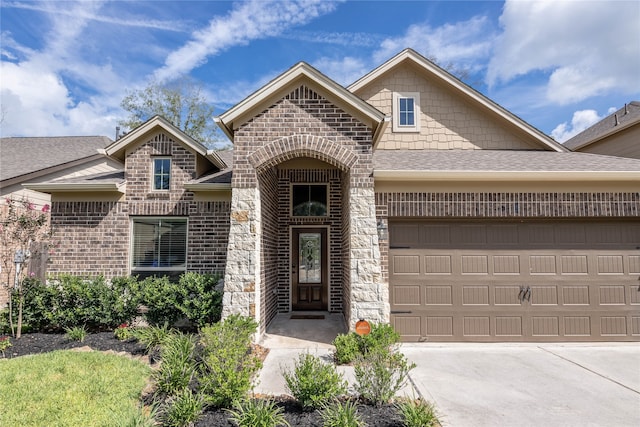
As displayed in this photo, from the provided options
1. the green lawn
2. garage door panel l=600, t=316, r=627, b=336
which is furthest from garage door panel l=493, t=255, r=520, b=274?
the green lawn

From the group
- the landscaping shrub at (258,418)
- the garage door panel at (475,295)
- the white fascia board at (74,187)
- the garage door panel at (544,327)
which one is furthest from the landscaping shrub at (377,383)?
the white fascia board at (74,187)

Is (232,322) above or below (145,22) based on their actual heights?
below

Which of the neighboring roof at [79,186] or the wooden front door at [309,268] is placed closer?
the neighboring roof at [79,186]

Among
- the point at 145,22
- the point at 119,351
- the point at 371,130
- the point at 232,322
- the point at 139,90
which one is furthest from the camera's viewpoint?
the point at 139,90

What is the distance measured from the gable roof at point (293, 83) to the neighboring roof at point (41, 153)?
942 centimetres

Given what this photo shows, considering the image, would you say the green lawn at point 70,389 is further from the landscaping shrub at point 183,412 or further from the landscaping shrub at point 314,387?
the landscaping shrub at point 314,387

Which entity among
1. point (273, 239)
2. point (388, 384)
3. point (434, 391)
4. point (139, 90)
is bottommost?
point (434, 391)

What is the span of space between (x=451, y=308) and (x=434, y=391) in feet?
8.76

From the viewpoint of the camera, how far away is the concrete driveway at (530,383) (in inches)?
159

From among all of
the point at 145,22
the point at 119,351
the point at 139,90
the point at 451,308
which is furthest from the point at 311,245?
the point at 139,90

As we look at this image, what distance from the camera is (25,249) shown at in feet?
23.0

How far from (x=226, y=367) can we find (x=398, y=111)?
816 centimetres

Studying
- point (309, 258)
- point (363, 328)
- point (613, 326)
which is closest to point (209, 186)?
point (309, 258)

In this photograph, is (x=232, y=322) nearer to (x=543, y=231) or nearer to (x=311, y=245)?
(x=311, y=245)
